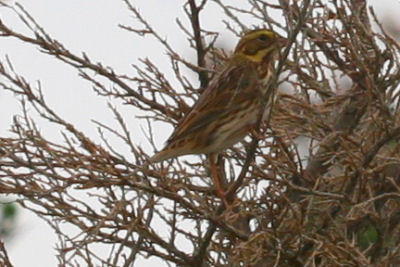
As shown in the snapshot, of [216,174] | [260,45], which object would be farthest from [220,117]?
[260,45]

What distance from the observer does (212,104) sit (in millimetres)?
5504

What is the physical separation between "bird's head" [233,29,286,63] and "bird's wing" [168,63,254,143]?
0.26 meters

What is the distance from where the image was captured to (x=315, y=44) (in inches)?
227

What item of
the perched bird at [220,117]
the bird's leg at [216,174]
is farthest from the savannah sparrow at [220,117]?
the bird's leg at [216,174]

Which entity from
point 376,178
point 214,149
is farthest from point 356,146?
point 214,149

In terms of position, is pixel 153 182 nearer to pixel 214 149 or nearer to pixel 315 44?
pixel 214 149

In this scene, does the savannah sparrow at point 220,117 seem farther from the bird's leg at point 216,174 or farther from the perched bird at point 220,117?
→ the bird's leg at point 216,174

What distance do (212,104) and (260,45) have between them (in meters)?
0.52

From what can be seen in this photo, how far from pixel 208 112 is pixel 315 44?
29.7 inches

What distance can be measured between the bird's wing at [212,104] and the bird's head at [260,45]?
257mm

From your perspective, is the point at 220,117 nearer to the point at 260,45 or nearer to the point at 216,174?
the point at 216,174

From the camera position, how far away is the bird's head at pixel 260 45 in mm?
5766

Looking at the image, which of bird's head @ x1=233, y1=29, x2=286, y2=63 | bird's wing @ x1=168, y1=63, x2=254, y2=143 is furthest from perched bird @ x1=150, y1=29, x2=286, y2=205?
bird's head @ x1=233, y1=29, x2=286, y2=63

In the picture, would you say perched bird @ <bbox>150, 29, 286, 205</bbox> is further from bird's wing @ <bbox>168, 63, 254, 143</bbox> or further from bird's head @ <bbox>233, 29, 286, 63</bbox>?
bird's head @ <bbox>233, 29, 286, 63</bbox>
